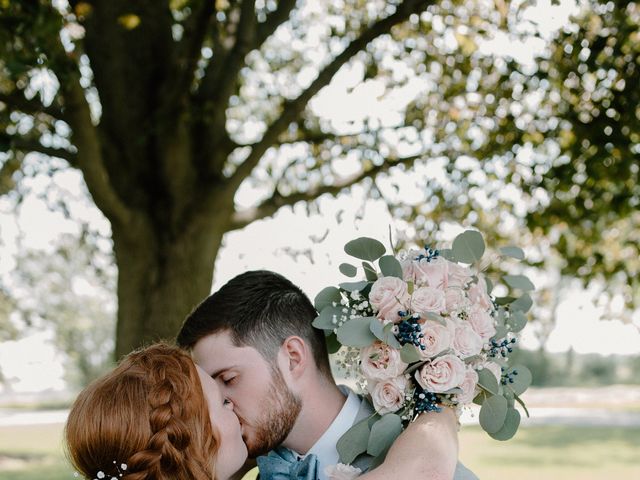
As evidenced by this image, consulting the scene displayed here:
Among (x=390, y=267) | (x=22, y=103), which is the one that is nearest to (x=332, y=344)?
(x=390, y=267)

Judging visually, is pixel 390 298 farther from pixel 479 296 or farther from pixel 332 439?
pixel 332 439

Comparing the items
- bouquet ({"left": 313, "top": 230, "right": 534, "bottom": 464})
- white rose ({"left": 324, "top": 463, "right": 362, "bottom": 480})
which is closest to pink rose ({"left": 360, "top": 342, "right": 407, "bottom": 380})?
bouquet ({"left": 313, "top": 230, "right": 534, "bottom": 464})

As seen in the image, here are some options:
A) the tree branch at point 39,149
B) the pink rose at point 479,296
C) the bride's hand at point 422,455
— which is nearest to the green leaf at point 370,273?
the pink rose at point 479,296

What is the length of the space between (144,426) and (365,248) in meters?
1.13

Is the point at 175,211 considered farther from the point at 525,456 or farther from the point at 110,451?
the point at 525,456

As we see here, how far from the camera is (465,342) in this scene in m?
3.14

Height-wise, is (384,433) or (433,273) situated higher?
(433,273)

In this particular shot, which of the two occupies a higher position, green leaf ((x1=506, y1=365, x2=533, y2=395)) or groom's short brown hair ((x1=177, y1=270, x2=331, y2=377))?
groom's short brown hair ((x1=177, y1=270, x2=331, y2=377))

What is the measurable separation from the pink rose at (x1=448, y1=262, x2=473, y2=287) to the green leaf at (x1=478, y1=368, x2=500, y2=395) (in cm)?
34

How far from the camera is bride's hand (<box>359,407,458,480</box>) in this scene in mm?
2817

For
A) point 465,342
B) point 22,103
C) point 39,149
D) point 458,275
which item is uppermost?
point 22,103

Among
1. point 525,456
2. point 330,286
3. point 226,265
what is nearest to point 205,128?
point 226,265

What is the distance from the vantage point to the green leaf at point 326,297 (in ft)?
11.0

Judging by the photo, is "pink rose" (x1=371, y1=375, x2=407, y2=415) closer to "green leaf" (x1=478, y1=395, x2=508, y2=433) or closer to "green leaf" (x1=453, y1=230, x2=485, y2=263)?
"green leaf" (x1=478, y1=395, x2=508, y2=433)
